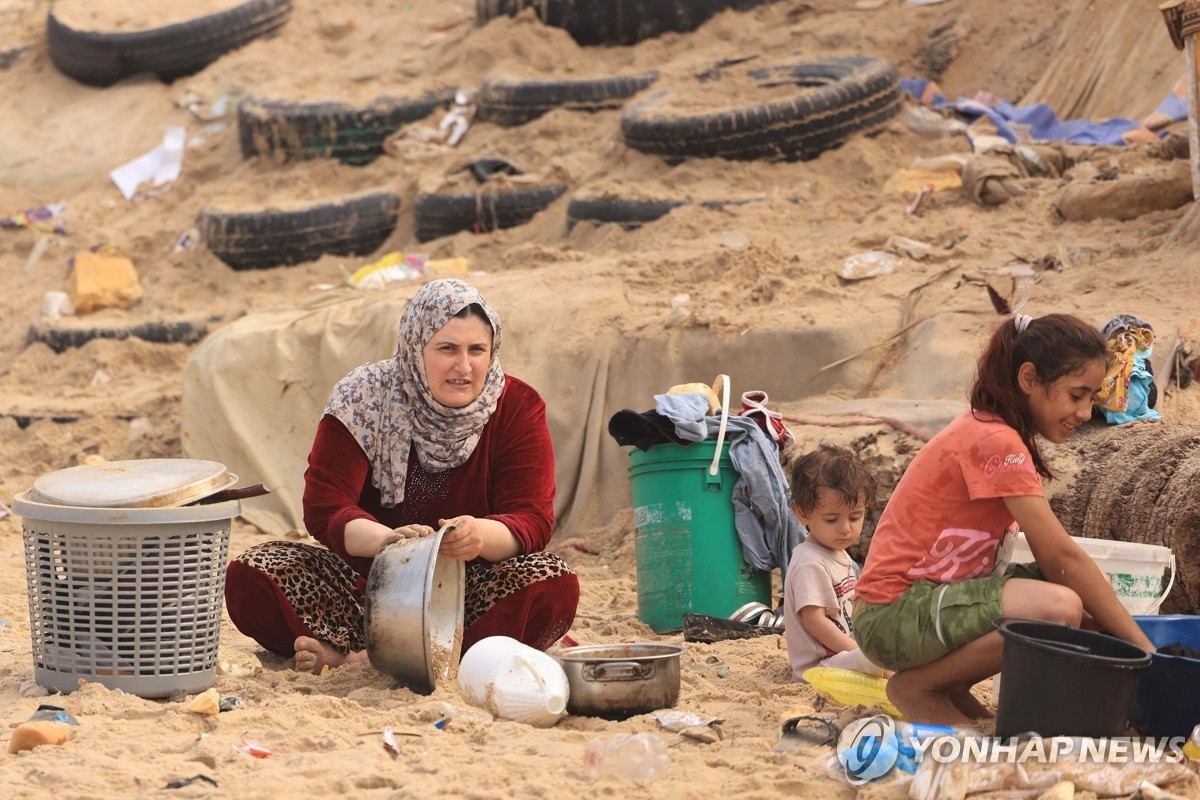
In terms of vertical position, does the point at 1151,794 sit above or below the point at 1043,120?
below

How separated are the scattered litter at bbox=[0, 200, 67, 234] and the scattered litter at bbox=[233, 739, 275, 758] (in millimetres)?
9321

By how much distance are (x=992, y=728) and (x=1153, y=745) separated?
46 centimetres

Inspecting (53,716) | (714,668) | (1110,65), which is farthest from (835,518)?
(1110,65)

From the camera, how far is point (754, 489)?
5461mm

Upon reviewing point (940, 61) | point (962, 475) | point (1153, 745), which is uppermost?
point (940, 61)

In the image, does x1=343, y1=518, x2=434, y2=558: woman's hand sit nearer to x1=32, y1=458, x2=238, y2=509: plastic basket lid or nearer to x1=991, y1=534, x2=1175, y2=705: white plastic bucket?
x1=32, y1=458, x2=238, y2=509: plastic basket lid

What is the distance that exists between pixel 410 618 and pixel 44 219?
9.17 metres

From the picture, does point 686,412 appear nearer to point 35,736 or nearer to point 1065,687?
point 1065,687

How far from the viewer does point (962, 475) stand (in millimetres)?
3637

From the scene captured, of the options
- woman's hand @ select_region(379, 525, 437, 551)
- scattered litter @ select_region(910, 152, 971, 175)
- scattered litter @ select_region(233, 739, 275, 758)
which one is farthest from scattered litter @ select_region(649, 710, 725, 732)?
scattered litter @ select_region(910, 152, 971, 175)

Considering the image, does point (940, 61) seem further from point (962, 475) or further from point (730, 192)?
point (962, 475)

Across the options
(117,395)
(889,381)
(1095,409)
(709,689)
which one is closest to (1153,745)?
(709,689)

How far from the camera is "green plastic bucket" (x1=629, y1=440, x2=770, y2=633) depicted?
5492mm

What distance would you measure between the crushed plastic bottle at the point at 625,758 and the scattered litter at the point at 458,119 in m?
8.15
